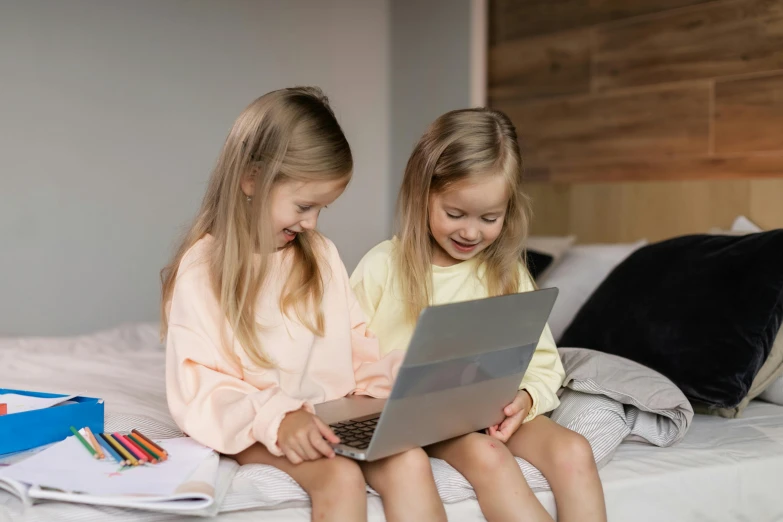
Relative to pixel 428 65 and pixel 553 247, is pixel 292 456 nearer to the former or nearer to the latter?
pixel 553 247

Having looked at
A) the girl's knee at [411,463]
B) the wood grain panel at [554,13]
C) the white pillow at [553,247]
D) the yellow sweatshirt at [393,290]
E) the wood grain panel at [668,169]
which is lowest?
the white pillow at [553,247]

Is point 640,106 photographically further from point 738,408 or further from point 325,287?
point 325,287

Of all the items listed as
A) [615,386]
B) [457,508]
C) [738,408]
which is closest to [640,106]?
[738,408]

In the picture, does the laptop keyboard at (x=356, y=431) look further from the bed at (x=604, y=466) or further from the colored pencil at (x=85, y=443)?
the colored pencil at (x=85, y=443)

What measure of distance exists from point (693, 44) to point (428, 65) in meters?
1.44

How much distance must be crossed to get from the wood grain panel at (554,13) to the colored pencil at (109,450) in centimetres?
214

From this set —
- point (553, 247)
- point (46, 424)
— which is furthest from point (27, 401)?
point (553, 247)

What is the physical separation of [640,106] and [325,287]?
1.66 metres

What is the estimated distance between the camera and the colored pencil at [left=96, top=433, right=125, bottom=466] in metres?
1.25

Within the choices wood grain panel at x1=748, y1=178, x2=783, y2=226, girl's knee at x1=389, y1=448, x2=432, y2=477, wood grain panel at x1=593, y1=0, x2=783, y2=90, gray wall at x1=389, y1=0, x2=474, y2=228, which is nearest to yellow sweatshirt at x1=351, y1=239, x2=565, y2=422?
girl's knee at x1=389, y1=448, x2=432, y2=477

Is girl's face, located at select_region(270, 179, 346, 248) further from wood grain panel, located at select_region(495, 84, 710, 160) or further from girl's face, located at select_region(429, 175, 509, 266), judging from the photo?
wood grain panel, located at select_region(495, 84, 710, 160)

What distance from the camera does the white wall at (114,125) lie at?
3408 mm

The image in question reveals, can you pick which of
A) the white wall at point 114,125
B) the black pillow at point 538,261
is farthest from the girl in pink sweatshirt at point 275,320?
the white wall at point 114,125

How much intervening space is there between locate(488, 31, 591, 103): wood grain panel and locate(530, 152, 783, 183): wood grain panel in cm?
28
